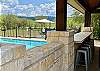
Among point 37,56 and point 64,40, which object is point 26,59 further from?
point 64,40

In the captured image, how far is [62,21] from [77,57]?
190 centimetres

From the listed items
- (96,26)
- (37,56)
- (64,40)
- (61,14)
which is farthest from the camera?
(96,26)

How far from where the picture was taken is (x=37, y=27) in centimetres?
800

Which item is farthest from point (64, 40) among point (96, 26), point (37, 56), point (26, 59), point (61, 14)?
point (96, 26)

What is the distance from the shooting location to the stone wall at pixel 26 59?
Answer: 1.23m

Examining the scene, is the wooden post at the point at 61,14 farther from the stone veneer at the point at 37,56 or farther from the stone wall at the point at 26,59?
the stone wall at the point at 26,59

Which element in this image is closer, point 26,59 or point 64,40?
point 26,59

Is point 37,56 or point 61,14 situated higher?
point 61,14

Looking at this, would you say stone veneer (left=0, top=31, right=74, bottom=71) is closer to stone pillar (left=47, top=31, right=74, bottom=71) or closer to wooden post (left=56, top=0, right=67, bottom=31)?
stone pillar (left=47, top=31, right=74, bottom=71)

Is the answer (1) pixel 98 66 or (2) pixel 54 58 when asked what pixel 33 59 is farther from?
(1) pixel 98 66

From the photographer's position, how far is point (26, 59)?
168 centimetres

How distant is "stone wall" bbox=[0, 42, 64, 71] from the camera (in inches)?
48.5

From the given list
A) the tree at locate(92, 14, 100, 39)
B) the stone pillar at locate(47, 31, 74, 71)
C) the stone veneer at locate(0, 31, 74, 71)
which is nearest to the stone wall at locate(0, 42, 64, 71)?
the stone veneer at locate(0, 31, 74, 71)

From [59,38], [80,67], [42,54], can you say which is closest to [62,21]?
[59,38]
